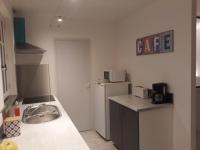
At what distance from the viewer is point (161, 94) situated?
8.51 feet

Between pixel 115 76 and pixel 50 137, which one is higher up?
pixel 115 76

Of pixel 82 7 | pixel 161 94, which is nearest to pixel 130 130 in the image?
pixel 161 94

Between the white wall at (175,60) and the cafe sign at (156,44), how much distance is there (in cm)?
7

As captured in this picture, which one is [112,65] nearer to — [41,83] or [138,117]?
[41,83]

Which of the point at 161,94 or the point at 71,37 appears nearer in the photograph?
the point at 161,94

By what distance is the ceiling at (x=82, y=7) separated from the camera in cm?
280

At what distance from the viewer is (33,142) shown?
1470 mm

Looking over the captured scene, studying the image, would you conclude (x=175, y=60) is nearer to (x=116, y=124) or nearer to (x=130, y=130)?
(x=130, y=130)

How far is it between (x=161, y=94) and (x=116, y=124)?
1004 mm

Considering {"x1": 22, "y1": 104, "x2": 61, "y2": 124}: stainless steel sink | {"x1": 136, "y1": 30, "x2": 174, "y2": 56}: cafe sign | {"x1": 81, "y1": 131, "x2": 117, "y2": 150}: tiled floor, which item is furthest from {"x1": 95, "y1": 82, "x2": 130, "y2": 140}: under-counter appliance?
{"x1": 22, "y1": 104, "x2": 61, "y2": 124}: stainless steel sink

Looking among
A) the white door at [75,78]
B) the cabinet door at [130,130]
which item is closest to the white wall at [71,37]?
the white door at [75,78]

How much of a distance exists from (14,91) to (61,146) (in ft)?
6.30

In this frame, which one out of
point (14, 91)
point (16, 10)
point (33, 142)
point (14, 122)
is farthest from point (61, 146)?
point (16, 10)

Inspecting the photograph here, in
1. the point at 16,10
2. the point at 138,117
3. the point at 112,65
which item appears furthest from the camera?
the point at 112,65
